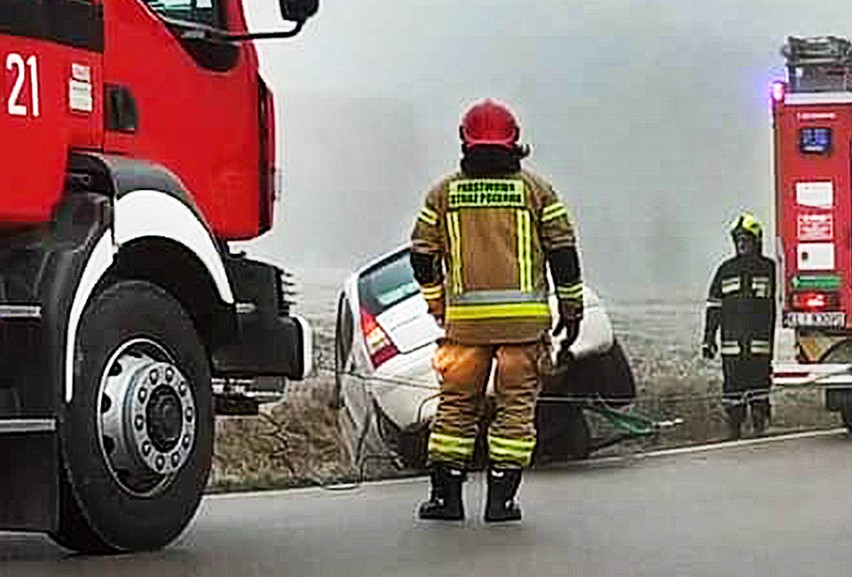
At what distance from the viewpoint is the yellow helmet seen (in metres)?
12.8

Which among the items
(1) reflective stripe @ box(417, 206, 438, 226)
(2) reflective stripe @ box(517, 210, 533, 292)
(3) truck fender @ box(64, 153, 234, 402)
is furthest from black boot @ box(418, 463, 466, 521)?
(3) truck fender @ box(64, 153, 234, 402)

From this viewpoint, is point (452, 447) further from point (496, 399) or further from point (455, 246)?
point (455, 246)

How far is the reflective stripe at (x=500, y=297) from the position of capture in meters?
8.16

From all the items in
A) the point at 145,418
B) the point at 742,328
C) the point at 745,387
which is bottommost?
the point at 745,387

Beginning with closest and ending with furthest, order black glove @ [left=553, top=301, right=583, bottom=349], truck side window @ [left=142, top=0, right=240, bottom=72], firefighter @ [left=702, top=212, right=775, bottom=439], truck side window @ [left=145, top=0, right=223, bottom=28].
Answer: truck side window @ [left=142, top=0, right=240, bottom=72], truck side window @ [left=145, top=0, right=223, bottom=28], black glove @ [left=553, top=301, right=583, bottom=349], firefighter @ [left=702, top=212, right=775, bottom=439]

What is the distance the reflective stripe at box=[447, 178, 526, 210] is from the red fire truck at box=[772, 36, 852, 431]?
5187 millimetres

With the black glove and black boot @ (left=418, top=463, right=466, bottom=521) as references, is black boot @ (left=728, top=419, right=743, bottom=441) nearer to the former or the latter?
the black glove

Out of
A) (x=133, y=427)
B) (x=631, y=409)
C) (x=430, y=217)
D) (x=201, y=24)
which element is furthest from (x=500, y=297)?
(x=631, y=409)

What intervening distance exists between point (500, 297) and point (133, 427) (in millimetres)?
1772

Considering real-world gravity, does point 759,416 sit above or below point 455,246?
below

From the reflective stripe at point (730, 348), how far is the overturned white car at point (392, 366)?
7.02ft

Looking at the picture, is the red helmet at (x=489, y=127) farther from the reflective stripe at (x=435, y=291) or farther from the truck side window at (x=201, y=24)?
the truck side window at (x=201, y=24)

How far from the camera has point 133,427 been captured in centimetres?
690

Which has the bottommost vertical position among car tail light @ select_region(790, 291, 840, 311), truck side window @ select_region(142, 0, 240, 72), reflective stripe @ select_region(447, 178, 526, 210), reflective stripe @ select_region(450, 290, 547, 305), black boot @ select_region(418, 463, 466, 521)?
black boot @ select_region(418, 463, 466, 521)
